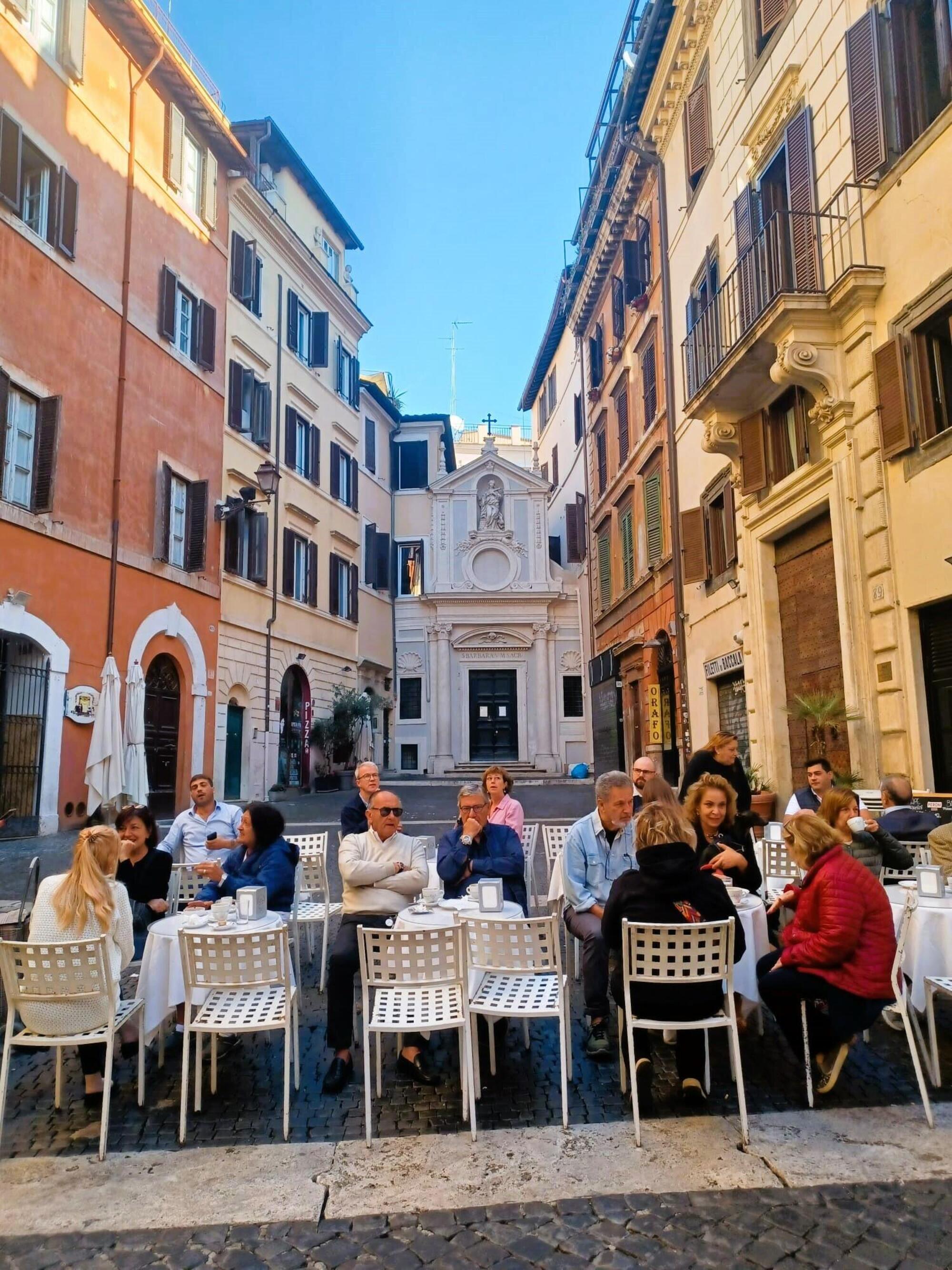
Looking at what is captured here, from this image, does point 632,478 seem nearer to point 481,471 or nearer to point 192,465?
point 192,465

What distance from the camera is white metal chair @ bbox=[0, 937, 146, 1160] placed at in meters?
3.74

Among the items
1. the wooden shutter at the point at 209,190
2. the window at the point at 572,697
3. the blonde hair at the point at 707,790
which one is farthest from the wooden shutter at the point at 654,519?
the window at the point at 572,697

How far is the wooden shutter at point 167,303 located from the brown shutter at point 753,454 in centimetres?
1097

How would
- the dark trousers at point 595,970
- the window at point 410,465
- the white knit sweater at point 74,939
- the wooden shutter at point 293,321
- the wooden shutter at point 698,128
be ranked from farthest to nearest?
the window at point 410,465 → the wooden shutter at point 293,321 → the wooden shutter at point 698,128 → the dark trousers at point 595,970 → the white knit sweater at point 74,939

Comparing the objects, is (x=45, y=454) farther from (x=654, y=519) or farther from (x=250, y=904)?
(x=250, y=904)

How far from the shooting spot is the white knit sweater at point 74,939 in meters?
3.85

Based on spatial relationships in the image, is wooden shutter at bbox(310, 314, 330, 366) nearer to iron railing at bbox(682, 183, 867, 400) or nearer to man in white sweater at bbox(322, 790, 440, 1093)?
iron railing at bbox(682, 183, 867, 400)

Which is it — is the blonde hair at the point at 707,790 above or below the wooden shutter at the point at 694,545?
below

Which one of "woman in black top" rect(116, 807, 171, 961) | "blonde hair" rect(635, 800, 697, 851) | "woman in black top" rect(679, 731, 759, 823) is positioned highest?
"woman in black top" rect(679, 731, 759, 823)

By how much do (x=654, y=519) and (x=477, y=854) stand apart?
12879 mm

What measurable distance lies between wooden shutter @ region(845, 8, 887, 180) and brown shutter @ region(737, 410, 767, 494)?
321cm

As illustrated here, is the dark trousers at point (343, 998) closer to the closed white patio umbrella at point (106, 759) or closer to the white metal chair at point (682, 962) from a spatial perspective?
the white metal chair at point (682, 962)

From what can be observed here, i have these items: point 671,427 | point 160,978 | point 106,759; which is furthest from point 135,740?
point 671,427

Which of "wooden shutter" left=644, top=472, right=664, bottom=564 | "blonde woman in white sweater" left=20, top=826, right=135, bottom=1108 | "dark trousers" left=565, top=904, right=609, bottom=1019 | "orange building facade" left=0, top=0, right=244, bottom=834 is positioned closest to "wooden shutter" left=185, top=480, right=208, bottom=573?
"orange building facade" left=0, top=0, right=244, bottom=834
